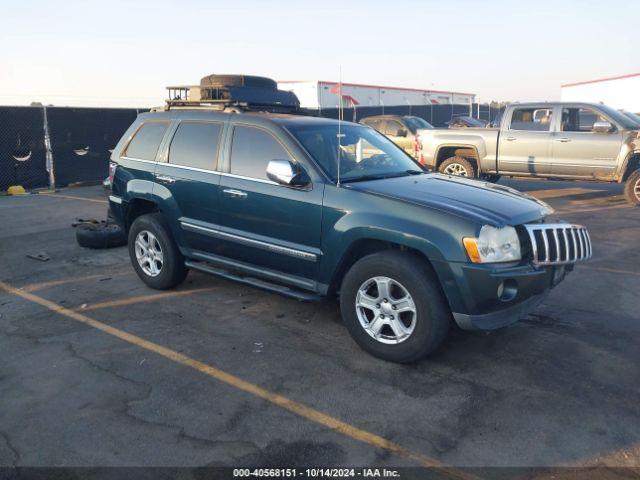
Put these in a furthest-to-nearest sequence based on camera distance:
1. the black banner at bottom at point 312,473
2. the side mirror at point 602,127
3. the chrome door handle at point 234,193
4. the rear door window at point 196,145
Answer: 1. the side mirror at point 602,127
2. the rear door window at point 196,145
3. the chrome door handle at point 234,193
4. the black banner at bottom at point 312,473

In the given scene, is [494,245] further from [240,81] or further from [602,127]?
[602,127]

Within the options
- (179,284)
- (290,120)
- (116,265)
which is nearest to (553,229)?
(290,120)

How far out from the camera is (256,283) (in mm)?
5109

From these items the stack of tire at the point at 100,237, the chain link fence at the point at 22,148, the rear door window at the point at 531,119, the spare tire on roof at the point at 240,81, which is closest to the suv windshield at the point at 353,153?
the spare tire on roof at the point at 240,81

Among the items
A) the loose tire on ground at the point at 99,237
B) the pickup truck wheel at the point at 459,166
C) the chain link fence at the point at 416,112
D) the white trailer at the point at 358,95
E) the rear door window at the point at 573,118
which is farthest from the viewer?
the white trailer at the point at 358,95

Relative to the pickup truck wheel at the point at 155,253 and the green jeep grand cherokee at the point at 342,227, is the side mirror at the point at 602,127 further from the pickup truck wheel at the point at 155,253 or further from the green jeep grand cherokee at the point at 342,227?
the pickup truck wheel at the point at 155,253

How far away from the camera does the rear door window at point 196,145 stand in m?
Answer: 5.47

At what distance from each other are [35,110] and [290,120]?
38.9 ft

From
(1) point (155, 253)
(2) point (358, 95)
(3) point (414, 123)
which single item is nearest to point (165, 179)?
(1) point (155, 253)

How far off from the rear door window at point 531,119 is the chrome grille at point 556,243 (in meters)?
7.82

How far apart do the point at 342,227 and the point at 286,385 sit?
129cm

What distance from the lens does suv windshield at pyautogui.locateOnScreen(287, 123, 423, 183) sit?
16.2ft

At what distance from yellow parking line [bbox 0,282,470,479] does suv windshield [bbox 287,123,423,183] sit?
71.3 inches

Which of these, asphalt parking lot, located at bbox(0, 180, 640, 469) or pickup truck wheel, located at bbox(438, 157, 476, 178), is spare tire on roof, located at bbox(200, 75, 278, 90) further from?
pickup truck wheel, located at bbox(438, 157, 476, 178)
